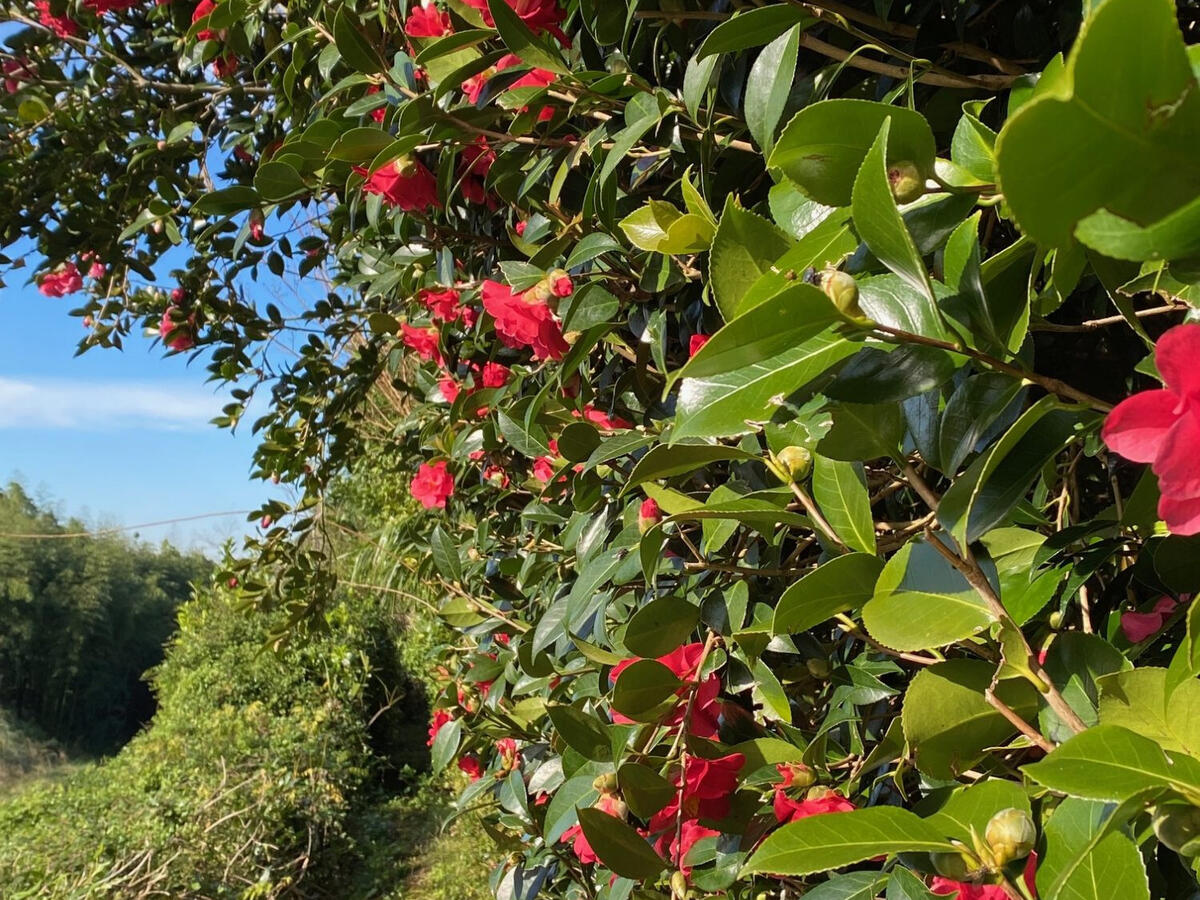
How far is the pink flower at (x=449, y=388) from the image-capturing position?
1188mm

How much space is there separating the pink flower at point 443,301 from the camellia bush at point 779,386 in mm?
15

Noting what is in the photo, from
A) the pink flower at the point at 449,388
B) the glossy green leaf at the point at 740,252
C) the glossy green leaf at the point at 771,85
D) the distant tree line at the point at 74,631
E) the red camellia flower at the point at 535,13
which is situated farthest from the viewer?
the distant tree line at the point at 74,631

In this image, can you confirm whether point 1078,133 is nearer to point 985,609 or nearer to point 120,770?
point 985,609

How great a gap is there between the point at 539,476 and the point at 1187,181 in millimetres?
879

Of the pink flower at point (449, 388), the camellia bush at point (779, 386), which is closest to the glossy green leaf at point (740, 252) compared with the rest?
the camellia bush at point (779, 386)

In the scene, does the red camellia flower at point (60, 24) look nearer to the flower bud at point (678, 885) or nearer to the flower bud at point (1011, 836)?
the flower bud at point (678, 885)

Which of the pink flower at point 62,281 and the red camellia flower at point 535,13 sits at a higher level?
the pink flower at point 62,281

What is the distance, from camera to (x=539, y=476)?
1.03 m

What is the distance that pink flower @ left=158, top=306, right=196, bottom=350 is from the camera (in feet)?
5.39

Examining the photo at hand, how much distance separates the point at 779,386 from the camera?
310mm

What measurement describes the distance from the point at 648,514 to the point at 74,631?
526 inches

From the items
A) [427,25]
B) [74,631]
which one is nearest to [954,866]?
[427,25]

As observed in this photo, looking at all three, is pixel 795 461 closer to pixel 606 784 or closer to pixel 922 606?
pixel 922 606

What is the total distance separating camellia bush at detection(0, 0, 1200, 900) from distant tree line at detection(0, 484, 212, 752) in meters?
10.3
